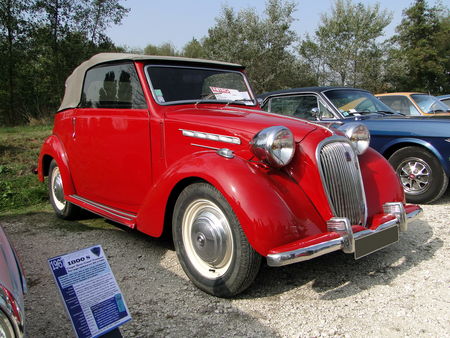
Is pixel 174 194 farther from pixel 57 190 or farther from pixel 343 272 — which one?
pixel 57 190

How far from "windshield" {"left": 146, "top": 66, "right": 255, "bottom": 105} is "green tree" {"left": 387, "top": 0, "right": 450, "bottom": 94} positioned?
29.4 metres

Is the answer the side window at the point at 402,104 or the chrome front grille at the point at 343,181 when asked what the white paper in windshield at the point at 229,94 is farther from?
the side window at the point at 402,104

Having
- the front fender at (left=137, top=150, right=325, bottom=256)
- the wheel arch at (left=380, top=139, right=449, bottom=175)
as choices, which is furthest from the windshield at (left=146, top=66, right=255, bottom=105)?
the wheel arch at (left=380, top=139, right=449, bottom=175)

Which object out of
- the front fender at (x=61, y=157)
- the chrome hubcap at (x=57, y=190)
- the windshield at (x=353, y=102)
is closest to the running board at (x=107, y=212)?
the front fender at (x=61, y=157)

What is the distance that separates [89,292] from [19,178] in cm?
522

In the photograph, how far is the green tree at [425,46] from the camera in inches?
1180

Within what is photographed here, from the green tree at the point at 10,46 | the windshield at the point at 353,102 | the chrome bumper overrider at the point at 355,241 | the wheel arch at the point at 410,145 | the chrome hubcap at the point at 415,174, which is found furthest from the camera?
the green tree at the point at 10,46

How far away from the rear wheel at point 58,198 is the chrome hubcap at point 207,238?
2369 millimetres

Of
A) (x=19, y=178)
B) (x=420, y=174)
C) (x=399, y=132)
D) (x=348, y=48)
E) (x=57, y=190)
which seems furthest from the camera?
(x=348, y=48)

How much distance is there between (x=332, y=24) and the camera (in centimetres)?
2406

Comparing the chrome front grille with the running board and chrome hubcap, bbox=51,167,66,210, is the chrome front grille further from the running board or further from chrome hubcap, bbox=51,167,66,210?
chrome hubcap, bbox=51,167,66,210

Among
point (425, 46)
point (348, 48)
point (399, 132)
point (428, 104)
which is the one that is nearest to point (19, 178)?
point (399, 132)

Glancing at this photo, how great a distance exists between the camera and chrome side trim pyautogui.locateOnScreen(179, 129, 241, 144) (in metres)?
2.85

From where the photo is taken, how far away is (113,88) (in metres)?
3.74
